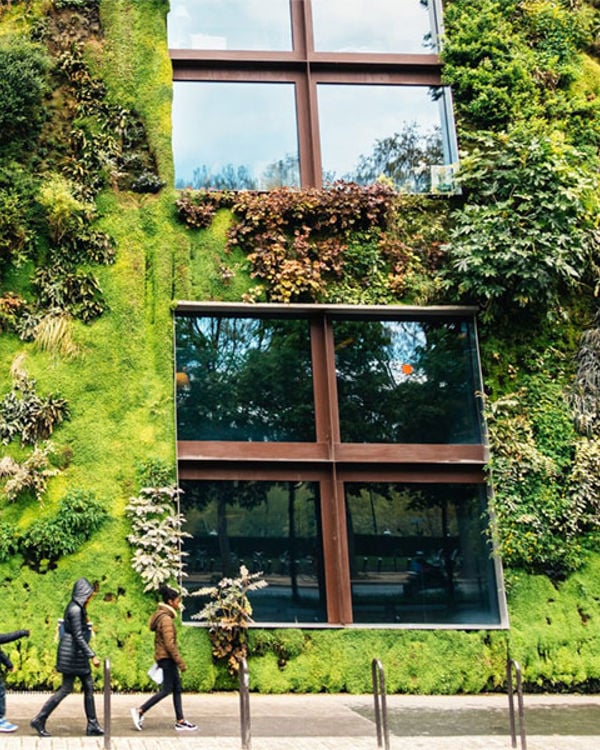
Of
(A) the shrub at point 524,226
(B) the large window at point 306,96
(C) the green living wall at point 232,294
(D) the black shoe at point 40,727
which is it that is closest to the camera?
(D) the black shoe at point 40,727

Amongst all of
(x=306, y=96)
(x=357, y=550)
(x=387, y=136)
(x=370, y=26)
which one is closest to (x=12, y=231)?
(x=306, y=96)

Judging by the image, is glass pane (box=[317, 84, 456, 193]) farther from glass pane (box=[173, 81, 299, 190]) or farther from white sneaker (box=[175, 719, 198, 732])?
white sneaker (box=[175, 719, 198, 732])

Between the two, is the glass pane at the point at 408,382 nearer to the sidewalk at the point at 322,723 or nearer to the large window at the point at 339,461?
the large window at the point at 339,461

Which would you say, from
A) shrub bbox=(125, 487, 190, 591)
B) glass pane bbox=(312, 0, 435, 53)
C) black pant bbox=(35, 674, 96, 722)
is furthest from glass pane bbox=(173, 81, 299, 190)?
black pant bbox=(35, 674, 96, 722)

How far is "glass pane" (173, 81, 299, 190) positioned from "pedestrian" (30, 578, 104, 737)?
805 centimetres

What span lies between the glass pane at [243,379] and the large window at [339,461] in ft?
0.07

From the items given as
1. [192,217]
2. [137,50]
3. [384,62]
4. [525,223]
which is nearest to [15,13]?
[137,50]

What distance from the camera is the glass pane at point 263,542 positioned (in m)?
14.6

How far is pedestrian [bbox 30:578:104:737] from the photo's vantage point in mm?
10211

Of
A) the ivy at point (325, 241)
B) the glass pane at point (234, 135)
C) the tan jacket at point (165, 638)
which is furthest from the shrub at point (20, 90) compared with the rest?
the tan jacket at point (165, 638)

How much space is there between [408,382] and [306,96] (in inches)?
214

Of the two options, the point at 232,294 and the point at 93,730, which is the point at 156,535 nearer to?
the point at 232,294

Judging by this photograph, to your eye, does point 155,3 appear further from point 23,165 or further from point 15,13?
point 23,165

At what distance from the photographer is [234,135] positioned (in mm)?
16734
